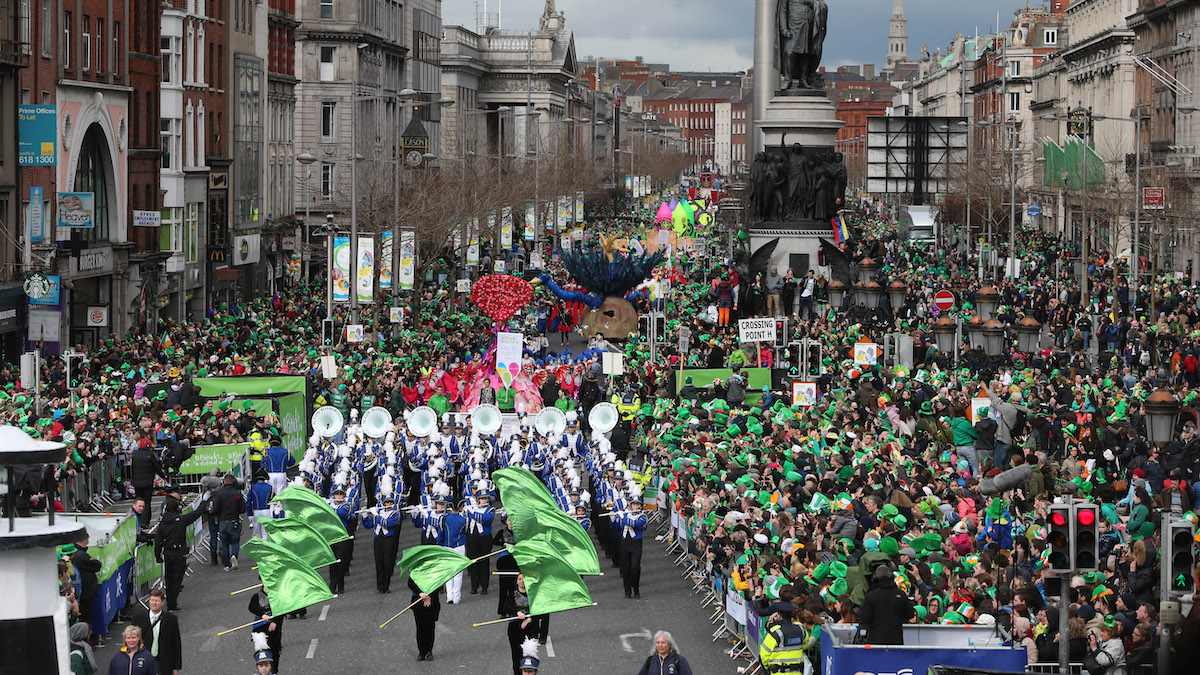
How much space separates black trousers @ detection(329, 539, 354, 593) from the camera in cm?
2330

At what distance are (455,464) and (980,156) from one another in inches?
3121

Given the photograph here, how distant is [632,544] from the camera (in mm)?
22906

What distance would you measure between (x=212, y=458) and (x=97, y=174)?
23.6m

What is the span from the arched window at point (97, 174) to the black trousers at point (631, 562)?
95.6 feet

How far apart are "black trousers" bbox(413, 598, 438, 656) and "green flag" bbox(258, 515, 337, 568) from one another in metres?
1.18

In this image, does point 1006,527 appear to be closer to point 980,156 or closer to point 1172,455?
point 1172,455

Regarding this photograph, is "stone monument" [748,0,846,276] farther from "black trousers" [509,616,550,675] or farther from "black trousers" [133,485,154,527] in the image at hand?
"black trousers" [509,616,550,675]

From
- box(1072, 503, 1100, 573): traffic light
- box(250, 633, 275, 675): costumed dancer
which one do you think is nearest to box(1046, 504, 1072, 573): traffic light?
box(1072, 503, 1100, 573): traffic light

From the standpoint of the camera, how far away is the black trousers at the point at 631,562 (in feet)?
75.2

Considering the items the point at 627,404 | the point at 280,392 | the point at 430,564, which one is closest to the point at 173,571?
the point at 430,564

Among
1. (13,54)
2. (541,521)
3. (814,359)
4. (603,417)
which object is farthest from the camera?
(13,54)

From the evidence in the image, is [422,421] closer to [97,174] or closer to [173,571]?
[173,571]

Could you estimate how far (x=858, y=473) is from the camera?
938 inches

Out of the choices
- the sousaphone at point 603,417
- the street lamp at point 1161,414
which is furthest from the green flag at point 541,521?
the sousaphone at point 603,417
